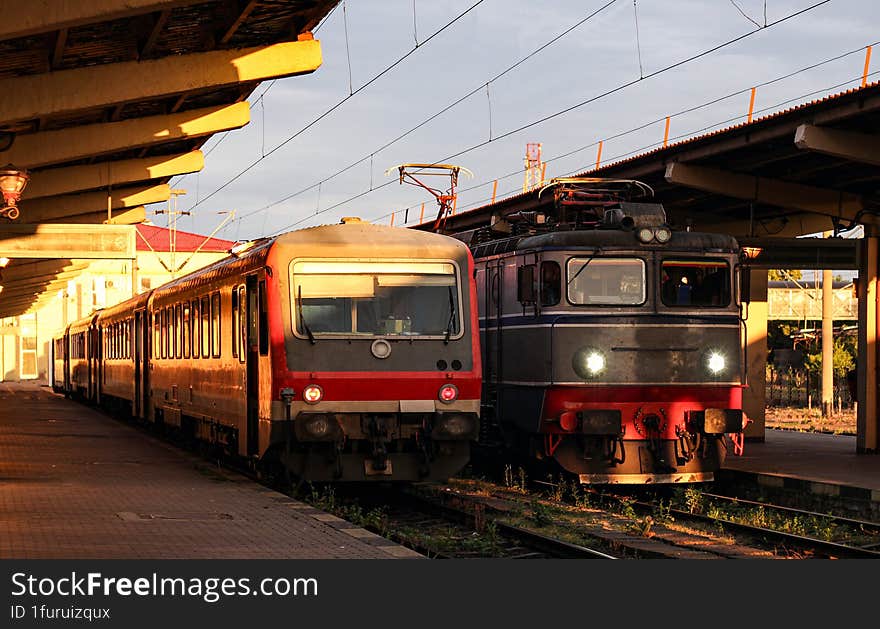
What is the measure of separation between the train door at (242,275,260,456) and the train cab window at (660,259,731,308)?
493 cm

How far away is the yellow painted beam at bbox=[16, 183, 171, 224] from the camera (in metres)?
A: 28.9

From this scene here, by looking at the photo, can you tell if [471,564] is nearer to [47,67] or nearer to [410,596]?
[410,596]

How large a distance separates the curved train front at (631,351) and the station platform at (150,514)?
3709 millimetres

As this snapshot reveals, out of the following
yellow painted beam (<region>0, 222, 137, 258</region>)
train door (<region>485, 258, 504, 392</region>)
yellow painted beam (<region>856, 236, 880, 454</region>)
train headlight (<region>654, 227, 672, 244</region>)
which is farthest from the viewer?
yellow painted beam (<region>0, 222, 137, 258</region>)

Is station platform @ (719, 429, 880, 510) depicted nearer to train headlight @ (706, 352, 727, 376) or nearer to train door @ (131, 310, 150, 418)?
train headlight @ (706, 352, 727, 376)

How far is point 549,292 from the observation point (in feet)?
56.5

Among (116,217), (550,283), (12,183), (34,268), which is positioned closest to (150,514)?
(550,283)

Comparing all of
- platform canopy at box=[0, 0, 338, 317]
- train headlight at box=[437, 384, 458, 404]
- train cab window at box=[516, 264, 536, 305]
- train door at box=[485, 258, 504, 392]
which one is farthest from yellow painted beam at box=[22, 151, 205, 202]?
train headlight at box=[437, 384, 458, 404]

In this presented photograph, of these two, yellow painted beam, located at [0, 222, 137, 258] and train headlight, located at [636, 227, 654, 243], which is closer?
train headlight, located at [636, 227, 654, 243]

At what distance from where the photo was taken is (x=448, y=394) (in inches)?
616

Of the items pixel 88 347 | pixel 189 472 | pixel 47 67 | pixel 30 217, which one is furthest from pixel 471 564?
pixel 88 347

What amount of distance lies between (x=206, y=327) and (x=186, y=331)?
2.12 metres

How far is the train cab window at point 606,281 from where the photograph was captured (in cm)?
1709

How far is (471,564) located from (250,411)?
25.1 feet
